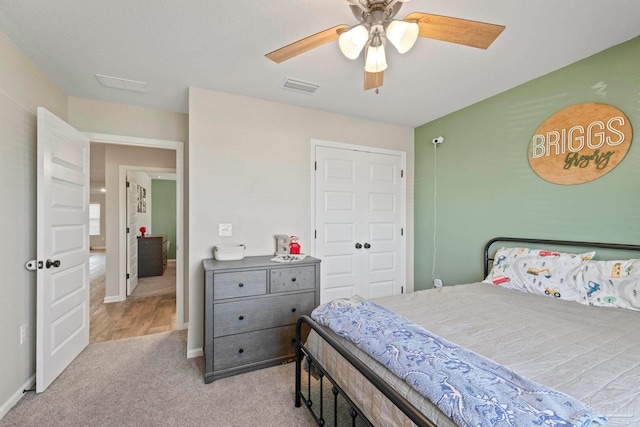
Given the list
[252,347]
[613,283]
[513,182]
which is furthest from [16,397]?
[513,182]

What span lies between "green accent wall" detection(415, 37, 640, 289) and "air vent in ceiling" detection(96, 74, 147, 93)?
10.5ft

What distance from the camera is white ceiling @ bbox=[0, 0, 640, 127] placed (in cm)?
164

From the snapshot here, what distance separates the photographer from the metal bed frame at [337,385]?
0.91 m

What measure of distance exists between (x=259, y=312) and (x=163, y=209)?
7.08m

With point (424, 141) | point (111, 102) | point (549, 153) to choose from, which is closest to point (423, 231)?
point (424, 141)

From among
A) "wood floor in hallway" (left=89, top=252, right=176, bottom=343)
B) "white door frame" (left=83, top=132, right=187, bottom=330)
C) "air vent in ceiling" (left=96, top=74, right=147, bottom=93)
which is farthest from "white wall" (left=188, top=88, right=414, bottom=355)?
"wood floor in hallway" (left=89, top=252, right=176, bottom=343)

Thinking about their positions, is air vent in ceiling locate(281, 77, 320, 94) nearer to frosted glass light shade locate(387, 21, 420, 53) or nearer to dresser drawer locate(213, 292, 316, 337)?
frosted glass light shade locate(387, 21, 420, 53)

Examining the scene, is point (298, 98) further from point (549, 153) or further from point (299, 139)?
point (549, 153)

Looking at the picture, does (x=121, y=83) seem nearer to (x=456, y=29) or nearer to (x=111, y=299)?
(x=456, y=29)

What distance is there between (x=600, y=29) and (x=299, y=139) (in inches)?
96.5

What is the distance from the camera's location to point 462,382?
92cm

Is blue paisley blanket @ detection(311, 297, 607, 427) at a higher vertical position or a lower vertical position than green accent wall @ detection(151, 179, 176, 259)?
lower

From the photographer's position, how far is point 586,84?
7.09 ft

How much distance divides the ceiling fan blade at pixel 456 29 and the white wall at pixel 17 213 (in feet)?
8.62
